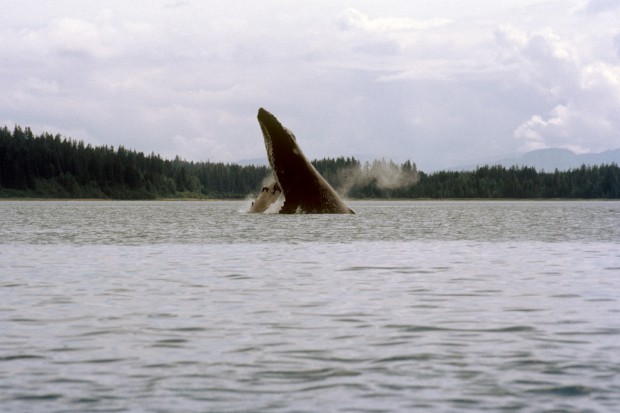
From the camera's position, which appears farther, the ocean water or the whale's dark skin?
the whale's dark skin

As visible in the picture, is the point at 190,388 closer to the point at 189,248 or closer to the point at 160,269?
the point at 160,269

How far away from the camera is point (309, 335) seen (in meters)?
13.9

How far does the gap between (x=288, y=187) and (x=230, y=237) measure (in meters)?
21.2

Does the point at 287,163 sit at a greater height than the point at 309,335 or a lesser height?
greater

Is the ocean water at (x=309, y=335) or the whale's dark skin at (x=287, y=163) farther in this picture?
the whale's dark skin at (x=287, y=163)

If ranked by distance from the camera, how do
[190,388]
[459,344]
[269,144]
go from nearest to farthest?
[190,388] < [459,344] < [269,144]

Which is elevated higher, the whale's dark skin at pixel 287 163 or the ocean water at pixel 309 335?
the whale's dark skin at pixel 287 163

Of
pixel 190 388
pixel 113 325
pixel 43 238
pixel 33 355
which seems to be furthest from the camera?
pixel 43 238

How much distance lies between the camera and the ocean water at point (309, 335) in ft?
33.0

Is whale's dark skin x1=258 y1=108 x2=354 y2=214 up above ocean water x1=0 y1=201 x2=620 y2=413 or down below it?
above

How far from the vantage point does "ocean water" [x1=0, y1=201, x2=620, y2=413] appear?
33.0ft

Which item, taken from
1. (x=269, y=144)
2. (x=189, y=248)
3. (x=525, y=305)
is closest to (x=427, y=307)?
(x=525, y=305)

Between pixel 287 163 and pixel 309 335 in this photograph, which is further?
pixel 287 163

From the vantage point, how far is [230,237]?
137 feet
